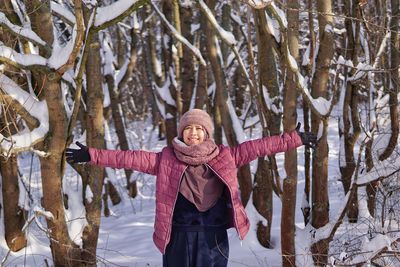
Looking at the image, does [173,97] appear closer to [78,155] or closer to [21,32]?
[21,32]

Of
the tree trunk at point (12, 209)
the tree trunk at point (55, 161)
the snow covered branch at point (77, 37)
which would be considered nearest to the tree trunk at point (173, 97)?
the tree trunk at point (12, 209)

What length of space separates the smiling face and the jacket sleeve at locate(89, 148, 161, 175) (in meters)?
0.26

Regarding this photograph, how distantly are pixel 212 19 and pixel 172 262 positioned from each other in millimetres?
2461

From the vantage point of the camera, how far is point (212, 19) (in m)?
5.24

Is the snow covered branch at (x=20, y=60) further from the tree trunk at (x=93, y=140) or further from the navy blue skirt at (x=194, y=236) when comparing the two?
the navy blue skirt at (x=194, y=236)

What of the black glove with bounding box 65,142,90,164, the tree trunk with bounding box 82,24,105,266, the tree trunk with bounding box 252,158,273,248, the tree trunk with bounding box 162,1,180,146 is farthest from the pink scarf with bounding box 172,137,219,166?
the tree trunk with bounding box 162,1,180,146

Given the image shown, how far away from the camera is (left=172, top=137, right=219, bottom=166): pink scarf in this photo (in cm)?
356

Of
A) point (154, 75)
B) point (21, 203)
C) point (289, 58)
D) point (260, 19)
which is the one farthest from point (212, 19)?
point (154, 75)

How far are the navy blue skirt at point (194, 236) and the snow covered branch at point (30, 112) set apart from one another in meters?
1.29

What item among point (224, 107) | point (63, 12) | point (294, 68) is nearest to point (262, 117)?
point (294, 68)

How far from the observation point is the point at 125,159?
3.70 metres

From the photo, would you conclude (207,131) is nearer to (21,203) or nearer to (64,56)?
(64,56)

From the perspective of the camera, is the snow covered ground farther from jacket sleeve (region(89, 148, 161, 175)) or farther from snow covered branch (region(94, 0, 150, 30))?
snow covered branch (region(94, 0, 150, 30))

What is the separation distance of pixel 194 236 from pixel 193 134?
661mm
